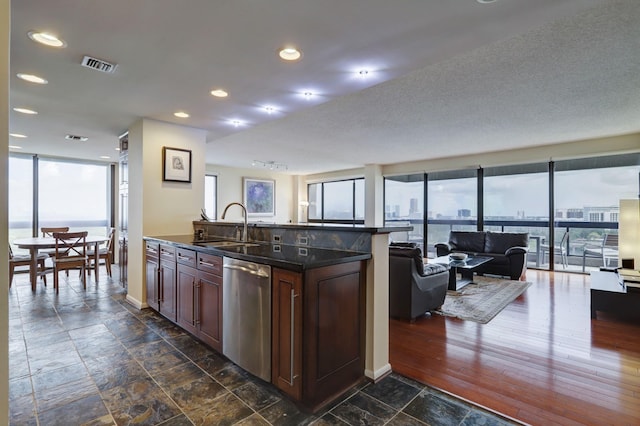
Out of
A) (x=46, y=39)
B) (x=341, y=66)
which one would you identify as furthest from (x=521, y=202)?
(x=46, y=39)

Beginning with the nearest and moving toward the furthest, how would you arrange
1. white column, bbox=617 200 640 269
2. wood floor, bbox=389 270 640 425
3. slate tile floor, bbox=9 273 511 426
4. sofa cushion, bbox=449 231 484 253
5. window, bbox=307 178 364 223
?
slate tile floor, bbox=9 273 511 426, wood floor, bbox=389 270 640 425, white column, bbox=617 200 640 269, sofa cushion, bbox=449 231 484 253, window, bbox=307 178 364 223

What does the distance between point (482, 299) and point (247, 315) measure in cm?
364

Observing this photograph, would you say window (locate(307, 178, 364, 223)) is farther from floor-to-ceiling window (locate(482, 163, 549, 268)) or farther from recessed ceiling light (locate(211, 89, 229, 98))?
recessed ceiling light (locate(211, 89, 229, 98))

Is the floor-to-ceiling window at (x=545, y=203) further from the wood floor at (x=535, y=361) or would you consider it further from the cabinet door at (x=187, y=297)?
the cabinet door at (x=187, y=297)

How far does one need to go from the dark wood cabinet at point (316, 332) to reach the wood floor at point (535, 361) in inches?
25.5

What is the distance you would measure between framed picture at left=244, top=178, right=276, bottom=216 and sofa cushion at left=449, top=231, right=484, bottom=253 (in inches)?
236

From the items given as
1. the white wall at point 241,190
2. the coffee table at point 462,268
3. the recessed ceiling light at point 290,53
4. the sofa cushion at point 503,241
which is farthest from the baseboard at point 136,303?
the sofa cushion at point 503,241

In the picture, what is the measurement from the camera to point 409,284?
11.6ft

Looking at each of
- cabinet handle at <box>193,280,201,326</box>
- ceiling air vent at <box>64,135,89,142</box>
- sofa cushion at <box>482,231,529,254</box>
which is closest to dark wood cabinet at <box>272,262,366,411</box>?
cabinet handle at <box>193,280,201,326</box>

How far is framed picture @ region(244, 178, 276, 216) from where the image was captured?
10.2 m

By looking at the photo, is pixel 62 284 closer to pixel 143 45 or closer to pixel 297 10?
pixel 143 45

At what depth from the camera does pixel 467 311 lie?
394 centimetres

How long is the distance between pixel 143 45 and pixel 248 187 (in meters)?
7.99

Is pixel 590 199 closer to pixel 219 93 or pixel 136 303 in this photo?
pixel 219 93
